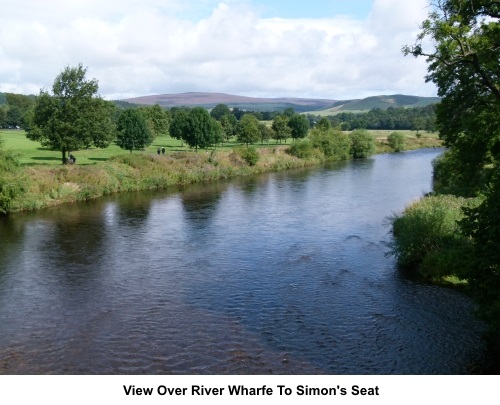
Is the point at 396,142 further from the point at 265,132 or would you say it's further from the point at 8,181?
the point at 8,181

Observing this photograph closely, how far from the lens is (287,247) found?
28969 mm

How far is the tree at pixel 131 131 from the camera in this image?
219ft

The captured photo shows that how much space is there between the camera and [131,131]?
219 ft

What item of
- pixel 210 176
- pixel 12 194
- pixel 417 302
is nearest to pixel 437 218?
pixel 417 302

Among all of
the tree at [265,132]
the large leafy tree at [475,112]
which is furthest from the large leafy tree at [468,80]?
the tree at [265,132]

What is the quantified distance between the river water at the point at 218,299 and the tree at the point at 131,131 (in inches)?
1181

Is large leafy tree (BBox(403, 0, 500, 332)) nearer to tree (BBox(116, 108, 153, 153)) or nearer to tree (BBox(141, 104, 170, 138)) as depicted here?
tree (BBox(116, 108, 153, 153))

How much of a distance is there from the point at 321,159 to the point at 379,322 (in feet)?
207

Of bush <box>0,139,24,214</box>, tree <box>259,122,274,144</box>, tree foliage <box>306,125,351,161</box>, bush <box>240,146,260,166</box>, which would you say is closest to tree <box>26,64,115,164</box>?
bush <box>0,139,24,214</box>

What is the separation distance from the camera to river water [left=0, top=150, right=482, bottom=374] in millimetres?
15891

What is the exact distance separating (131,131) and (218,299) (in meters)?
50.2

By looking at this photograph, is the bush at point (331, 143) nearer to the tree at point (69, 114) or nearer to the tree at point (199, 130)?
the tree at point (199, 130)

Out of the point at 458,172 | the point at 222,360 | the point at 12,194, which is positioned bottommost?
the point at 222,360
